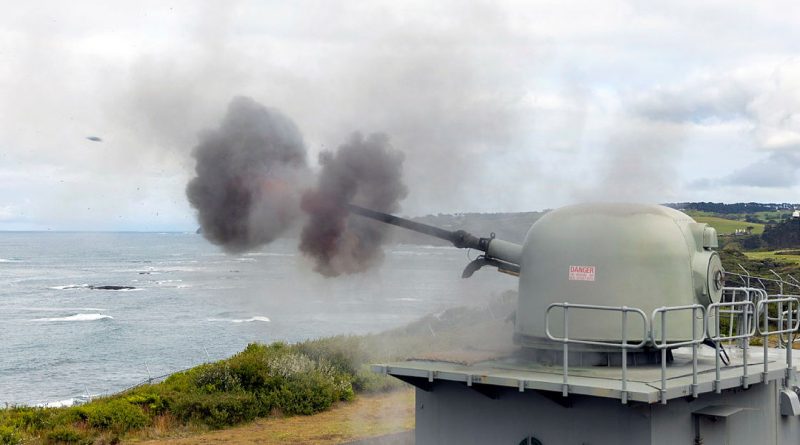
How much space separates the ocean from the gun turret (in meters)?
2.19

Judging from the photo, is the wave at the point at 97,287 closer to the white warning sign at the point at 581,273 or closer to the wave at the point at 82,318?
the wave at the point at 82,318

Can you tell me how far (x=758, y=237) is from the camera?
7362 centimetres

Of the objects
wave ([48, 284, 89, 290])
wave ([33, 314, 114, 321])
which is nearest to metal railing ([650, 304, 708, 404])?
wave ([33, 314, 114, 321])

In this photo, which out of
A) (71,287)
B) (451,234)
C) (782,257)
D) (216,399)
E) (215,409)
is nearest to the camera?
(451,234)

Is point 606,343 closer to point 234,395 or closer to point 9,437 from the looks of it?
point 234,395

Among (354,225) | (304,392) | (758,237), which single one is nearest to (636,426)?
(354,225)

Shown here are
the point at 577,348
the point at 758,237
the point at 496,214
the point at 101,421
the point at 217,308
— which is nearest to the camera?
the point at 577,348

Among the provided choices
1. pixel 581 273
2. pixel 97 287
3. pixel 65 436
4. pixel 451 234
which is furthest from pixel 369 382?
pixel 97 287

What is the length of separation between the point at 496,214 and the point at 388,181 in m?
3.24

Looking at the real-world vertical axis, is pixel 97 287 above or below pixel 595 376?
below

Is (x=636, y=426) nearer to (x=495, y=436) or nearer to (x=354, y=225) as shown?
(x=495, y=436)

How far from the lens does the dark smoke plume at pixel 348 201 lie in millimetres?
13031

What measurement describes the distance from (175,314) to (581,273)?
71.3 m

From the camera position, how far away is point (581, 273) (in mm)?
10352
